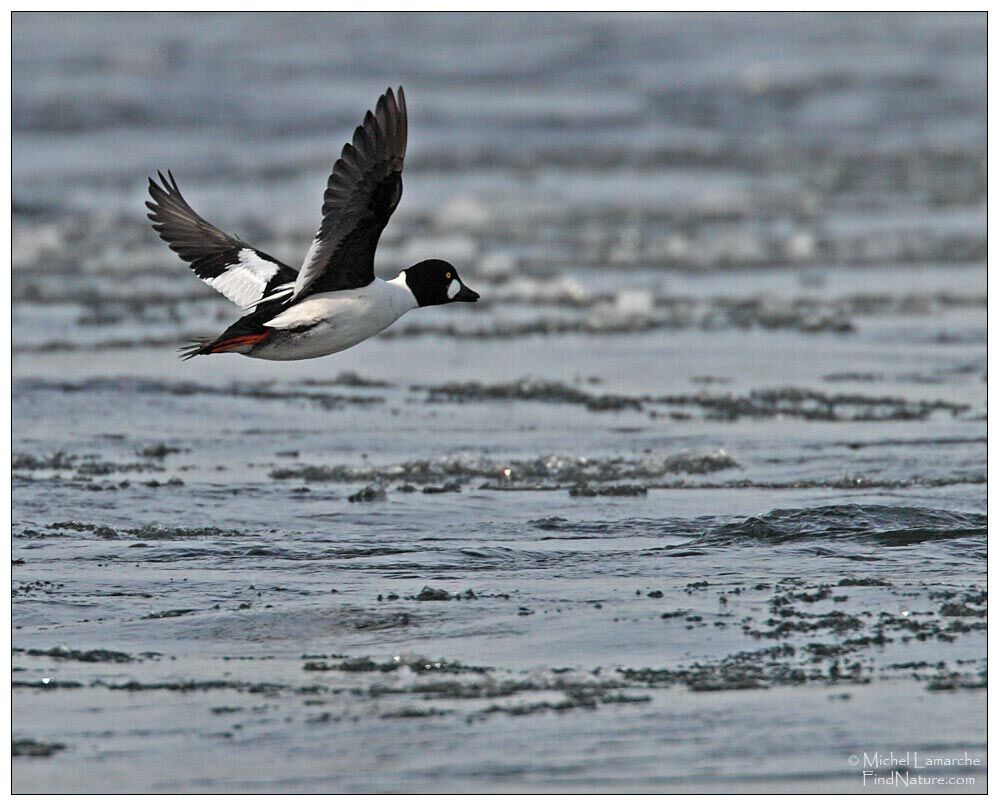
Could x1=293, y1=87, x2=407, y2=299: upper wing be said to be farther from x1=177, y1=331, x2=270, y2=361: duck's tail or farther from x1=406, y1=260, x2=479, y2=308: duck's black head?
x1=406, y1=260, x2=479, y2=308: duck's black head

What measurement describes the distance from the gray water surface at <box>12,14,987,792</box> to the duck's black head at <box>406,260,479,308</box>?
0.86 m

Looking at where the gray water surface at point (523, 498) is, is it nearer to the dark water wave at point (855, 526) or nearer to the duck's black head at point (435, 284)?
the dark water wave at point (855, 526)

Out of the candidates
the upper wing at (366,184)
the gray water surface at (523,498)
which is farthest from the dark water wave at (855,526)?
the upper wing at (366,184)

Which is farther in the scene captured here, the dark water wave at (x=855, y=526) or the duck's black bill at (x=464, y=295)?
the duck's black bill at (x=464, y=295)

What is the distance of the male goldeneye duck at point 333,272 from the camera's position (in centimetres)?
712

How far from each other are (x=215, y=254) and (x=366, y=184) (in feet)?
6.48

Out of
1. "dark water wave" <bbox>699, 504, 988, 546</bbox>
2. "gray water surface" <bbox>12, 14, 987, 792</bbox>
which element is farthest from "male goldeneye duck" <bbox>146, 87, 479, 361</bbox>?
"dark water wave" <bbox>699, 504, 988, 546</bbox>

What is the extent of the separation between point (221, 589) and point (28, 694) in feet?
4.01

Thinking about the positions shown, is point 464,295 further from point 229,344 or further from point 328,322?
point 229,344

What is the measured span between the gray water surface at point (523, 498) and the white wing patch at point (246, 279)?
876 millimetres

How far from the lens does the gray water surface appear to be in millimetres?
5160

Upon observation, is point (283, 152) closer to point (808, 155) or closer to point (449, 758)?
point (808, 155)

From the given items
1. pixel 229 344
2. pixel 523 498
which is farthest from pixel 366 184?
pixel 523 498

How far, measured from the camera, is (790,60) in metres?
34.7
